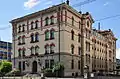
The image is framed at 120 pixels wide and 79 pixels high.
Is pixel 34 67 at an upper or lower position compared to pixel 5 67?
upper

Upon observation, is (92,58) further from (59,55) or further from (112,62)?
(112,62)

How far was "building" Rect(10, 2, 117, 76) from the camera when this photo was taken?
47.1m

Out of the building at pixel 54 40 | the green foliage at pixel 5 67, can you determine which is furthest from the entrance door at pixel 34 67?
the green foliage at pixel 5 67

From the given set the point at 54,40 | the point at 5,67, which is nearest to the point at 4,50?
the point at 5,67

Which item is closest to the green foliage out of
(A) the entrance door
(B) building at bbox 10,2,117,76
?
(B) building at bbox 10,2,117,76

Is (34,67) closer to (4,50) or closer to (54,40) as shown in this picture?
(54,40)

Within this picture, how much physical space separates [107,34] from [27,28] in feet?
103

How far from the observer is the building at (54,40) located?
47062 mm

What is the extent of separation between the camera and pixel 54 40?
47.8m

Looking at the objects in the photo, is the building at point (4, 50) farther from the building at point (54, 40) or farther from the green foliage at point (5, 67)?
the building at point (54, 40)

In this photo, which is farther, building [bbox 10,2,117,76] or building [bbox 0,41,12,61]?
building [bbox 0,41,12,61]

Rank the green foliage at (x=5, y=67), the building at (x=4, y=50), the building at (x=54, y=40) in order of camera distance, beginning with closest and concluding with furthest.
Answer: the building at (x=54, y=40) → the green foliage at (x=5, y=67) → the building at (x=4, y=50)

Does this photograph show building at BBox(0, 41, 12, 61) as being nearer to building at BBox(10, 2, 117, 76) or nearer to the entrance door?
building at BBox(10, 2, 117, 76)

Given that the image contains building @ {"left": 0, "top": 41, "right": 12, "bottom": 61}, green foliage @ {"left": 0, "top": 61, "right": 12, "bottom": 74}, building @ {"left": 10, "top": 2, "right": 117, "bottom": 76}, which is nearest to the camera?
building @ {"left": 10, "top": 2, "right": 117, "bottom": 76}
